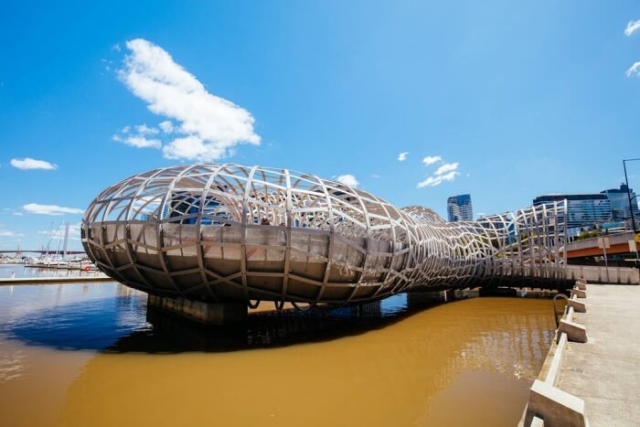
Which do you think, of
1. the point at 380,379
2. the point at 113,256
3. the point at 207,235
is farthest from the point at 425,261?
the point at 113,256

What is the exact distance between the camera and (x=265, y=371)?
9.29 meters

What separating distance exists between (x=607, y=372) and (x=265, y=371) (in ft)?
25.8

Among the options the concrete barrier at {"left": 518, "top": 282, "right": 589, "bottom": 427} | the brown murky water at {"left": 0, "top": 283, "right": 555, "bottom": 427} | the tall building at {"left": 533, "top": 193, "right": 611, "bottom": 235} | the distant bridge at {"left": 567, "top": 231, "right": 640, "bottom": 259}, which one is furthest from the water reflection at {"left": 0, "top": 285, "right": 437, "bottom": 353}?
the tall building at {"left": 533, "top": 193, "right": 611, "bottom": 235}

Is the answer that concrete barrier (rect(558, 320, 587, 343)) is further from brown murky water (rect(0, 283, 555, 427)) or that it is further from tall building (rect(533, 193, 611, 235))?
tall building (rect(533, 193, 611, 235))

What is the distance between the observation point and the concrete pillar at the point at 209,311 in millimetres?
14812

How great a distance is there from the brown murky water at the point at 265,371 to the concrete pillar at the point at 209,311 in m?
0.58

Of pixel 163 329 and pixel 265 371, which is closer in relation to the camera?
pixel 265 371

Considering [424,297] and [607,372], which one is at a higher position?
[607,372]

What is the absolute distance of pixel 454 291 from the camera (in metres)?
31.0

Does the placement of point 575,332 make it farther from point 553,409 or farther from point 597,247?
point 597,247

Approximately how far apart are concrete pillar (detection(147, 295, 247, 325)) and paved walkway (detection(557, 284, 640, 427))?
12594 millimetres

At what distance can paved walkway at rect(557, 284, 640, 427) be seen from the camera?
4.68 metres

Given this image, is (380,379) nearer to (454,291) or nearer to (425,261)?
(425,261)

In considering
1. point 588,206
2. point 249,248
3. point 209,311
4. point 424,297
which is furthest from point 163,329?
point 588,206
